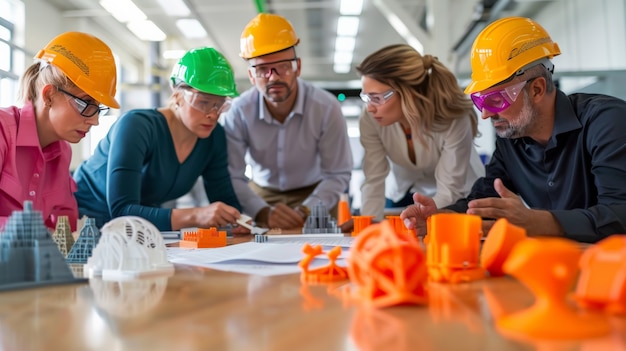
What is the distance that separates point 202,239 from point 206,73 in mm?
1123

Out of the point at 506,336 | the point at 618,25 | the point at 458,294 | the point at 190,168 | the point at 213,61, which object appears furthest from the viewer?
the point at 618,25

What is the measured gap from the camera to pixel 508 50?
2.07 metres

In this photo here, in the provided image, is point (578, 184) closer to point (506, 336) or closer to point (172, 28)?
point (506, 336)

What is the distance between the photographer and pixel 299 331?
704 mm

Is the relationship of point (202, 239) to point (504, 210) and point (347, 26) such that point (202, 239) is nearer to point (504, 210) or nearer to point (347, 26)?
point (504, 210)

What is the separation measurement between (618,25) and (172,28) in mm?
7225

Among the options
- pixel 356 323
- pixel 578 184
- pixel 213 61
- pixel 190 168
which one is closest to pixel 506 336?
pixel 356 323

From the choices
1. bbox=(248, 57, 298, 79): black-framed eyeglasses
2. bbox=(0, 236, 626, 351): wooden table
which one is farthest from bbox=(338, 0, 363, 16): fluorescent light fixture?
bbox=(0, 236, 626, 351): wooden table

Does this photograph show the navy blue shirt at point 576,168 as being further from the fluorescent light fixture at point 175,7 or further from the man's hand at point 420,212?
the fluorescent light fixture at point 175,7

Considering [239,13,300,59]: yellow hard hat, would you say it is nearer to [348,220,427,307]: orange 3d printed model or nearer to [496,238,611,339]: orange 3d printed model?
[348,220,427,307]: orange 3d printed model

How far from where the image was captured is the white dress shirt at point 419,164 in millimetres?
2992

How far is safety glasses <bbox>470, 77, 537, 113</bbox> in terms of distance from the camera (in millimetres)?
2105

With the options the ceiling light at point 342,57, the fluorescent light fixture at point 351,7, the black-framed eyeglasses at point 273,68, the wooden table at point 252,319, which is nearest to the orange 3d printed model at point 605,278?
the wooden table at point 252,319

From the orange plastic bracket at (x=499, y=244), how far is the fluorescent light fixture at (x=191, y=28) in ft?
26.2
